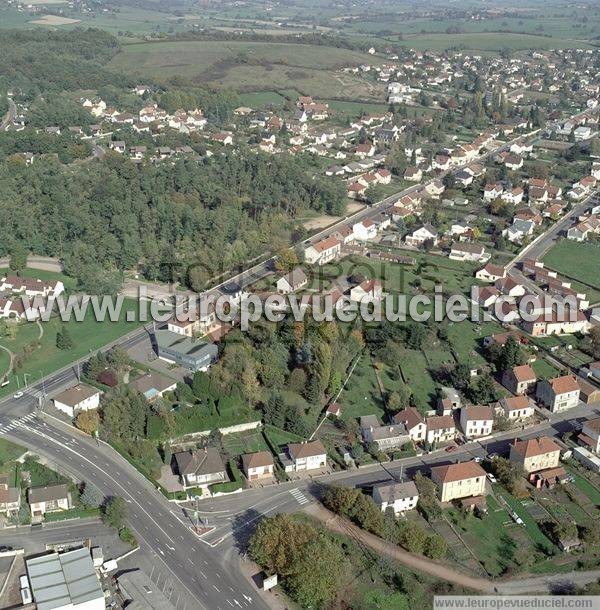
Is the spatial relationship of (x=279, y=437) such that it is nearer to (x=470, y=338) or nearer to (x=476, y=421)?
(x=476, y=421)

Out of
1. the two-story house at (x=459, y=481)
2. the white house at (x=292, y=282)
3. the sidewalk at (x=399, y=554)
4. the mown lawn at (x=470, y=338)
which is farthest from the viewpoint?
the white house at (x=292, y=282)

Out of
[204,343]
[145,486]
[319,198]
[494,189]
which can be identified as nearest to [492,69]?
[494,189]

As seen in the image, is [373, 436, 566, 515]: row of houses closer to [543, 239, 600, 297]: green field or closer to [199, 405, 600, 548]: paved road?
[199, 405, 600, 548]: paved road

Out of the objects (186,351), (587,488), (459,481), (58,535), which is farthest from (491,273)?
(58,535)

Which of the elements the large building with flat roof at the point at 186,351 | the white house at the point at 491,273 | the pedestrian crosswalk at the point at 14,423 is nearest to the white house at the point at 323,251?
the white house at the point at 491,273

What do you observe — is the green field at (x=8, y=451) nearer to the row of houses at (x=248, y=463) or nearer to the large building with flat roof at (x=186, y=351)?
the row of houses at (x=248, y=463)

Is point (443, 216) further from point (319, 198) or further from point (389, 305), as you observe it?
point (389, 305)

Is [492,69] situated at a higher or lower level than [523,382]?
higher

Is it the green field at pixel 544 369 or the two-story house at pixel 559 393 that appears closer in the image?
the two-story house at pixel 559 393
